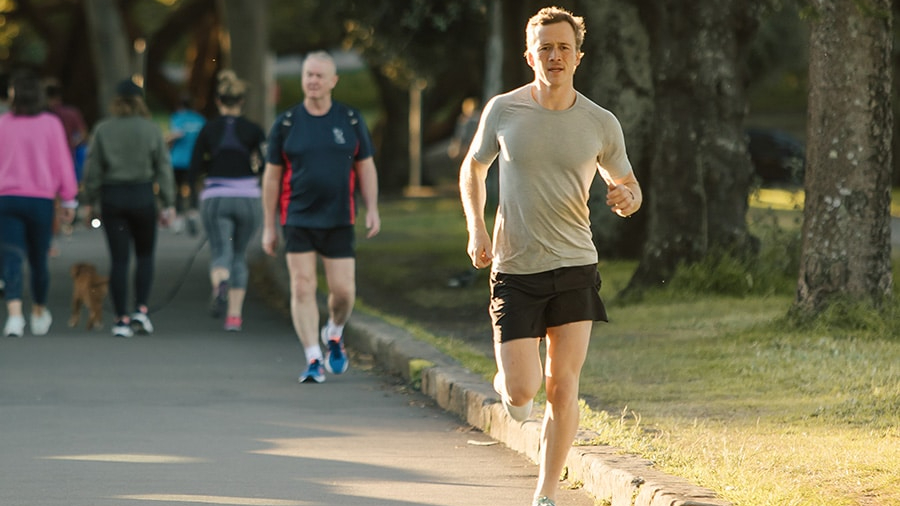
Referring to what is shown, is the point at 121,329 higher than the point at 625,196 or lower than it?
lower

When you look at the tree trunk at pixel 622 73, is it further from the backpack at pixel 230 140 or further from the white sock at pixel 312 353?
the white sock at pixel 312 353

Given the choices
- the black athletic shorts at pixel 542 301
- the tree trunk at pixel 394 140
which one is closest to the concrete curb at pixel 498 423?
the black athletic shorts at pixel 542 301

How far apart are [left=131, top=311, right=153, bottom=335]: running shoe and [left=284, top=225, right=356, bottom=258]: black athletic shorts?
3.26 metres

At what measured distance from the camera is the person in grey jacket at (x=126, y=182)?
12.8m

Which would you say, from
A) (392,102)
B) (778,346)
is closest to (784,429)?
(778,346)

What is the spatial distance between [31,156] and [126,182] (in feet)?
2.37

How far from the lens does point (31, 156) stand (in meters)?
12.6

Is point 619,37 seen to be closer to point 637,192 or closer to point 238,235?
point 238,235

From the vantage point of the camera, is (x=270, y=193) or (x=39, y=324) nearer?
(x=270, y=193)

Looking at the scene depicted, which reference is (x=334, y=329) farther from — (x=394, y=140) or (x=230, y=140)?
(x=394, y=140)

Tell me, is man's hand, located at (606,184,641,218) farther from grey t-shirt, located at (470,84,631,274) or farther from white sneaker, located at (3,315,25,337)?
white sneaker, located at (3,315,25,337)

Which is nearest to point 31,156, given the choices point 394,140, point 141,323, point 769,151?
point 141,323

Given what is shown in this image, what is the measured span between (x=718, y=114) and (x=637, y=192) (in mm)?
8360

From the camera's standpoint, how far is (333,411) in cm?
950
